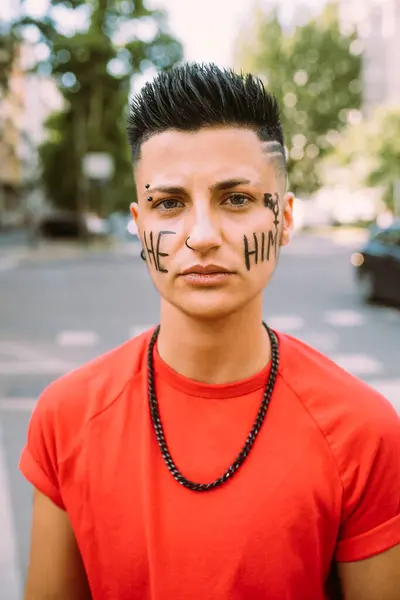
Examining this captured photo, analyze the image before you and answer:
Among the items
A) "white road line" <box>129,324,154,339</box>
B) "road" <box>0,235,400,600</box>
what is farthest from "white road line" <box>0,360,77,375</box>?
"white road line" <box>129,324,154,339</box>

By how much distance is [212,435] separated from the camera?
1480 mm

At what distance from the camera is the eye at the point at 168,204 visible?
1492mm

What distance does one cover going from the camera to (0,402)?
21.4 feet

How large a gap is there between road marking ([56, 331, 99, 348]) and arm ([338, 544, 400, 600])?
7.92 meters

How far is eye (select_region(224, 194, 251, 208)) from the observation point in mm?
1479

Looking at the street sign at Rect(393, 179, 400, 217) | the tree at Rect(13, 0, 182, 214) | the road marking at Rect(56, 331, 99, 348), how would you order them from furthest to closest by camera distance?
the street sign at Rect(393, 179, 400, 217), the tree at Rect(13, 0, 182, 214), the road marking at Rect(56, 331, 99, 348)

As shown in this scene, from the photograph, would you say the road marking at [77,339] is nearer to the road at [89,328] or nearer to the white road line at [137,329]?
the road at [89,328]

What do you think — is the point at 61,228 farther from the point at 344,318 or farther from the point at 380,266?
the point at 344,318

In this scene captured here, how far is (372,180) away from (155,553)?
39.5 m

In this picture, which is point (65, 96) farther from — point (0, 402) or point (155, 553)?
point (155, 553)

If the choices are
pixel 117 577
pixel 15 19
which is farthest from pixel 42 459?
pixel 15 19

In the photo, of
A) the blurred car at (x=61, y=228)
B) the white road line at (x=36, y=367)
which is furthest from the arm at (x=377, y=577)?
the blurred car at (x=61, y=228)

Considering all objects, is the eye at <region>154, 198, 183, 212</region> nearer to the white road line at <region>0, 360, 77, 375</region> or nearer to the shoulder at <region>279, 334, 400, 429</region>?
the shoulder at <region>279, 334, 400, 429</region>

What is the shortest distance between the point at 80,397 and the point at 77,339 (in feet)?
27.3
